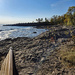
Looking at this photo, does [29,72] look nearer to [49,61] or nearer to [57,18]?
[49,61]

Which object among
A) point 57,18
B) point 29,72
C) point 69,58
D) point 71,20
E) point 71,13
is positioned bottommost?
point 29,72

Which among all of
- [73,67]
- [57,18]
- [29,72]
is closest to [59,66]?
[73,67]

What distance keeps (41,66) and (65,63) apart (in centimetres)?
135

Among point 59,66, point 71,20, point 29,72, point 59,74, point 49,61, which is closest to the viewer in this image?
point 59,74

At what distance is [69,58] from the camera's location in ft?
12.3

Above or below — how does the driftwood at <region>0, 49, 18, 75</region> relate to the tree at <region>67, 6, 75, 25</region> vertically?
below

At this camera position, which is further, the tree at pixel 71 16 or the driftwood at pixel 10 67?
the tree at pixel 71 16

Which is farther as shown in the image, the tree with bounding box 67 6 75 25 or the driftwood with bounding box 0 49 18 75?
the tree with bounding box 67 6 75 25

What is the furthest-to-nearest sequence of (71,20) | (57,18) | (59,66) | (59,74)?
(57,18), (71,20), (59,66), (59,74)

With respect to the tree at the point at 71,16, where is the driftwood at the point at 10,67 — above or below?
below

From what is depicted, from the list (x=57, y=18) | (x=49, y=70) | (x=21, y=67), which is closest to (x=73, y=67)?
(x=49, y=70)

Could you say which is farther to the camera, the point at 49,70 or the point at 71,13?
the point at 71,13

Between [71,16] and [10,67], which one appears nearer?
[10,67]

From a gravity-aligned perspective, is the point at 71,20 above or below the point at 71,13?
below
